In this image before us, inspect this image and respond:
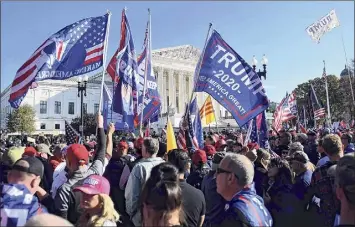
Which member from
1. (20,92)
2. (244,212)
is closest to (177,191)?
(244,212)

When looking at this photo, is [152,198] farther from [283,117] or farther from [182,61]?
[182,61]

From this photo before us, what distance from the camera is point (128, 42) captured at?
9.22 m

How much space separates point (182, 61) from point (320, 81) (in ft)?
89.7

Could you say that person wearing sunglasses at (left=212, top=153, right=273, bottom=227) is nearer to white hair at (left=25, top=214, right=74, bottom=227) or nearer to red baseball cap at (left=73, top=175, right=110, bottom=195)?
red baseball cap at (left=73, top=175, right=110, bottom=195)

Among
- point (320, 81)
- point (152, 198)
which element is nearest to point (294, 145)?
point (152, 198)

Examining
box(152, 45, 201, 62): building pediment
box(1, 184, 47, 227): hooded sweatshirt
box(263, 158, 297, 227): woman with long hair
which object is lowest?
box(263, 158, 297, 227): woman with long hair

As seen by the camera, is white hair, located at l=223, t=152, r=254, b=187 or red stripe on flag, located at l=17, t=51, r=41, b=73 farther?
red stripe on flag, located at l=17, t=51, r=41, b=73

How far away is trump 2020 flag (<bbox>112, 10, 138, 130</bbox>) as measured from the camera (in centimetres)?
884

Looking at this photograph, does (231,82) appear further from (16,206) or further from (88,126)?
Result: (88,126)

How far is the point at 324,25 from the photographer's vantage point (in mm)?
16688

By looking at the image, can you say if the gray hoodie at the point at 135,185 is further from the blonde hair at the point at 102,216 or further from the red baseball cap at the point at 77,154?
the blonde hair at the point at 102,216

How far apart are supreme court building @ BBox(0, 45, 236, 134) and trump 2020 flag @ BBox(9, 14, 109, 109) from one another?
59.9 m

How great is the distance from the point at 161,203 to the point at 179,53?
78099 millimetres

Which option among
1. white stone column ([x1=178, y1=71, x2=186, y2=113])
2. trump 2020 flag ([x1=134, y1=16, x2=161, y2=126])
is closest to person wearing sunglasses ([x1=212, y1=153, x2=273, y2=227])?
trump 2020 flag ([x1=134, y1=16, x2=161, y2=126])
